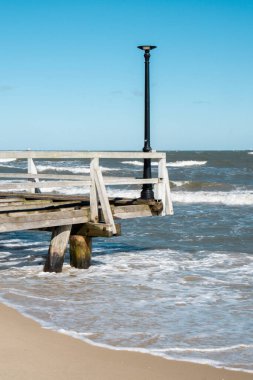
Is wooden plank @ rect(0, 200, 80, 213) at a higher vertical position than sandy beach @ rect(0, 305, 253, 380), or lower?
higher

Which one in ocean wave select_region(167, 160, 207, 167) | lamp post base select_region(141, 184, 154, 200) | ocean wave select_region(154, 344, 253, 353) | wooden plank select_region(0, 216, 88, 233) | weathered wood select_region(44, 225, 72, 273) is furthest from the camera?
ocean wave select_region(167, 160, 207, 167)

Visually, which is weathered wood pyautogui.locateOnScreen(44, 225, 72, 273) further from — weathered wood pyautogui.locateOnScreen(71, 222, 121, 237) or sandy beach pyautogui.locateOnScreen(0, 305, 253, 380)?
sandy beach pyautogui.locateOnScreen(0, 305, 253, 380)

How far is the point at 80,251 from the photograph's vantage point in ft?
33.5

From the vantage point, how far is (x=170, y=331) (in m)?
6.72

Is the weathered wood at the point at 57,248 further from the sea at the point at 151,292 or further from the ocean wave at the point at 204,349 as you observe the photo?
the ocean wave at the point at 204,349

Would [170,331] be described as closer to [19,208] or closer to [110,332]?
[110,332]

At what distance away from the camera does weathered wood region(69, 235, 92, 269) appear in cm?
1002

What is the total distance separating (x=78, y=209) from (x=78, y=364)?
4.44 m

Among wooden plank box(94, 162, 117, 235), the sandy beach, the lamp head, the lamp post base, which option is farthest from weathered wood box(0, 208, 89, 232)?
the lamp head

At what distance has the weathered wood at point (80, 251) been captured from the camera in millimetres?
10016

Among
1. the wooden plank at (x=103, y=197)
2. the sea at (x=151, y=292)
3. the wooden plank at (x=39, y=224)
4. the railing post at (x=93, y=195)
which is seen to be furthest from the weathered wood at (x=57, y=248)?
the wooden plank at (x=103, y=197)

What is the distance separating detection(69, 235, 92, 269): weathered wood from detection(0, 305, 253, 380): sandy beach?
12.4 ft

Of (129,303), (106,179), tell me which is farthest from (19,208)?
(129,303)

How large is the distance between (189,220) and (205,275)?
357 inches
